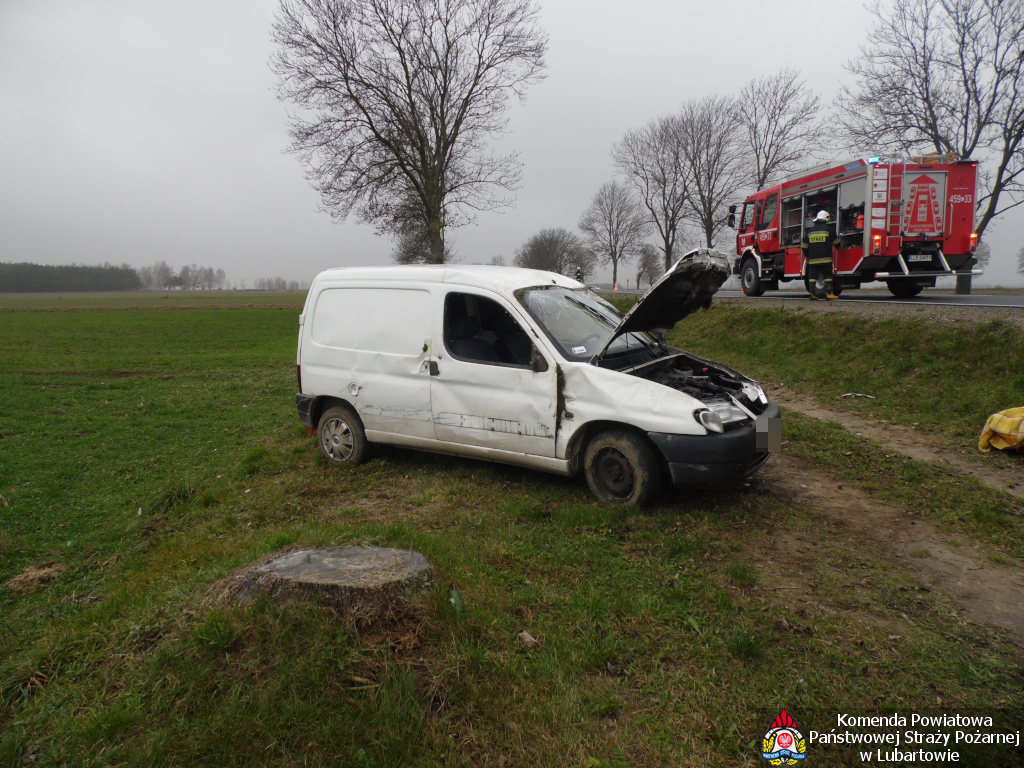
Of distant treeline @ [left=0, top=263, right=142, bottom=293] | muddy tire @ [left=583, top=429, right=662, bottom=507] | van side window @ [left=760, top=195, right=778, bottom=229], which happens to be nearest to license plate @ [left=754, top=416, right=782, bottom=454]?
muddy tire @ [left=583, top=429, right=662, bottom=507]

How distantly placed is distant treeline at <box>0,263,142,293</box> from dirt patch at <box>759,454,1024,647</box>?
121223mm

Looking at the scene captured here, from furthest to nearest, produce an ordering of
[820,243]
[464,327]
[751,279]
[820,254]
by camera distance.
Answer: [751,279]
[820,254]
[820,243]
[464,327]

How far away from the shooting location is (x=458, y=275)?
5.33 meters

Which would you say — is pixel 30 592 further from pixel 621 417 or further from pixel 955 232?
pixel 955 232

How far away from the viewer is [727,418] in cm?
423

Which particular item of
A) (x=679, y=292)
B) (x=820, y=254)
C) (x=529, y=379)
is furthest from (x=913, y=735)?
(x=820, y=254)

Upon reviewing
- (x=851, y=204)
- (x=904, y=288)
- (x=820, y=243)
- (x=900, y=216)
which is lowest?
(x=904, y=288)

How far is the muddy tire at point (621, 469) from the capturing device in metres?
4.28

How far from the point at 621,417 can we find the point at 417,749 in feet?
8.79

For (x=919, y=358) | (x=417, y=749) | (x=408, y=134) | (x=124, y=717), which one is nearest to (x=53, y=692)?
(x=124, y=717)

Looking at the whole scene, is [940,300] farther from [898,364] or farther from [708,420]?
[708,420]

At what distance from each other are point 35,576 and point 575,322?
15.1ft

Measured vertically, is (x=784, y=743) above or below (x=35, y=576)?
above

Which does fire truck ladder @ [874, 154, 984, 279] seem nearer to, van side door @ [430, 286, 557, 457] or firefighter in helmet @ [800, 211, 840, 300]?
firefighter in helmet @ [800, 211, 840, 300]
